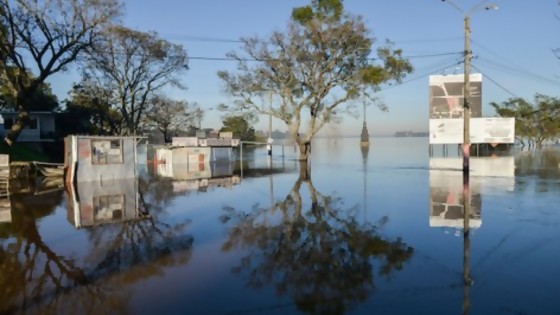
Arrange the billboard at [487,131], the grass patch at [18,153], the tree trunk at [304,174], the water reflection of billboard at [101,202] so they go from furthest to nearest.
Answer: the billboard at [487,131] < the grass patch at [18,153] < the tree trunk at [304,174] < the water reflection of billboard at [101,202]

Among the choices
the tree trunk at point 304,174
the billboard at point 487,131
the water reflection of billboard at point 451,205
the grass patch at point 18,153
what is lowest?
the water reflection of billboard at point 451,205

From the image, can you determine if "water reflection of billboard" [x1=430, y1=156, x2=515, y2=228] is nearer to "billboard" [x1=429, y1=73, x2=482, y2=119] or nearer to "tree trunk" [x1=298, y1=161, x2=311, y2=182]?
"tree trunk" [x1=298, y1=161, x2=311, y2=182]

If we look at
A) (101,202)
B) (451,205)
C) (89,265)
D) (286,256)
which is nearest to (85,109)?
(101,202)

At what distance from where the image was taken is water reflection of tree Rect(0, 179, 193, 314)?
5816 millimetres

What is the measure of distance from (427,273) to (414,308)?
1506 mm

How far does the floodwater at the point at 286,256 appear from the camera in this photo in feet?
18.5

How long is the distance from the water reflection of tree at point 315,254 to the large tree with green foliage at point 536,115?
60.9 metres

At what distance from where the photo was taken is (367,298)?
5688mm

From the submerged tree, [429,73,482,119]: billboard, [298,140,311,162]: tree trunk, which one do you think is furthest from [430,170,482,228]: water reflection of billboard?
the submerged tree

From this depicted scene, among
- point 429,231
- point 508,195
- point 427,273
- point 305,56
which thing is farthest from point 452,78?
point 427,273

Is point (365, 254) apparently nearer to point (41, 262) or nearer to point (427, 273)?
point (427, 273)

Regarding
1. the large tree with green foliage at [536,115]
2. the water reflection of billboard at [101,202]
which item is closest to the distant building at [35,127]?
the water reflection of billboard at [101,202]

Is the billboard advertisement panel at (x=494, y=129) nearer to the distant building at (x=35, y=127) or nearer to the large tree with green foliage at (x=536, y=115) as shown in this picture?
the large tree with green foliage at (x=536, y=115)

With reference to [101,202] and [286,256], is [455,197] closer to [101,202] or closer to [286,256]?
[286,256]
